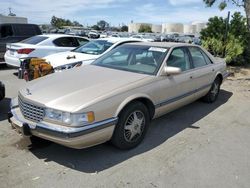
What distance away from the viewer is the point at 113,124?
11.3 ft

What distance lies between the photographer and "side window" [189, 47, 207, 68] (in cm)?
535

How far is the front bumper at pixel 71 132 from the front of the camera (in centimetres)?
312

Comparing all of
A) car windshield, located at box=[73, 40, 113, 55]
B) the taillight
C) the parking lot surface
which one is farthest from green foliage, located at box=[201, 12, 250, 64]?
the taillight

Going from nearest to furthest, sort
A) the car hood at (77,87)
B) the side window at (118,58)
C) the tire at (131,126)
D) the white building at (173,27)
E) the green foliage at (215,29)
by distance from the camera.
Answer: the car hood at (77,87) < the tire at (131,126) < the side window at (118,58) < the green foliage at (215,29) < the white building at (173,27)

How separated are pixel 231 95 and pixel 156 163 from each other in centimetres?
457

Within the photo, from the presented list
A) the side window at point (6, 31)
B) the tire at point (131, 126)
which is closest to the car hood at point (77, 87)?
the tire at point (131, 126)

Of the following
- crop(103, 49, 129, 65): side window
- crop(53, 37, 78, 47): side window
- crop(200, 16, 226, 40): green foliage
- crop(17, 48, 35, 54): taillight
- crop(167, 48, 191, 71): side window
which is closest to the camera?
crop(167, 48, 191, 71): side window

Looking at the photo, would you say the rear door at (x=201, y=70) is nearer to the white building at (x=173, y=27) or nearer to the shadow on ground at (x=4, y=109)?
the shadow on ground at (x=4, y=109)

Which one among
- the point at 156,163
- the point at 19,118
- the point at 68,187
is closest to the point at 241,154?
the point at 156,163

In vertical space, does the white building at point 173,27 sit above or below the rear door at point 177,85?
above

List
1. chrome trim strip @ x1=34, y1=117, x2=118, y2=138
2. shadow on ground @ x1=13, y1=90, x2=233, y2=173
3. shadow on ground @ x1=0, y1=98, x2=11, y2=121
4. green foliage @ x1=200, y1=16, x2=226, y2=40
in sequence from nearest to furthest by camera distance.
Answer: chrome trim strip @ x1=34, y1=117, x2=118, y2=138 < shadow on ground @ x1=13, y1=90, x2=233, y2=173 < shadow on ground @ x1=0, y1=98, x2=11, y2=121 < green foliage @ x1=200, y1=16, x2=226, y2=40

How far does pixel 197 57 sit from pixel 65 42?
577 centimetres

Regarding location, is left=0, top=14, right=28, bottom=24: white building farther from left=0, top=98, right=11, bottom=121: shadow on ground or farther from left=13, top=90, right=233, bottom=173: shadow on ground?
left=13, top=90, right=233, bottom=173: shadow on ground

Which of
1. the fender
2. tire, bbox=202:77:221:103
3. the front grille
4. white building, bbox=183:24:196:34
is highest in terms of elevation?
white building, bbox=183:24:196:34
